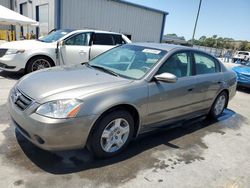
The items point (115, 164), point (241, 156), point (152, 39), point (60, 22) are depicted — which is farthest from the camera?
point (152, 39)

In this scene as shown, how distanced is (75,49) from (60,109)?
5432 millimetres

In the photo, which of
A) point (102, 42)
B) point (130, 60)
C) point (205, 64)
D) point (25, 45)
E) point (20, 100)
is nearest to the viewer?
point (20, 100)

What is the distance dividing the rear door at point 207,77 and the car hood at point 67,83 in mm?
1661

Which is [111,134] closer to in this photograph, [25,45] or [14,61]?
[14,61]

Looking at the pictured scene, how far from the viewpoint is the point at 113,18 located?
21031mm

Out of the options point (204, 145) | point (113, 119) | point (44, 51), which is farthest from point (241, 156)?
point (44, 51)

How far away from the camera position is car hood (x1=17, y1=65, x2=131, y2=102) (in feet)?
9.46

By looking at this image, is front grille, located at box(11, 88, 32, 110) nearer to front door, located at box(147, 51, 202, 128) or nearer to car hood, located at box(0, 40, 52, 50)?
front door, located at box(147, 51, 202, 128)

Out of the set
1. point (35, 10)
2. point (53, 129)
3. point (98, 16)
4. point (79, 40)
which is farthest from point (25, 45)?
point (35, 10)

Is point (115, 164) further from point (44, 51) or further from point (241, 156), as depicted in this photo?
point (44, 51)

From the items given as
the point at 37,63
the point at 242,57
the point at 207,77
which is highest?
the point at 207,77

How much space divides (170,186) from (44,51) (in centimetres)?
575

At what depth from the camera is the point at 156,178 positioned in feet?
9.91

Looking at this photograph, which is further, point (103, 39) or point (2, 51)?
point (103, 39)
